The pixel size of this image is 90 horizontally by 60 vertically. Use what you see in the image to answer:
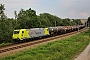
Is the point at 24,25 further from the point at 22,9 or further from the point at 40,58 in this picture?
the point at 40,58

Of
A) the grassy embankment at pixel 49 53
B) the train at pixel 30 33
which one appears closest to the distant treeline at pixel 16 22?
the train at pixel 30 33

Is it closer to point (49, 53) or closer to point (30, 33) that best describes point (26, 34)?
point (30, 33)

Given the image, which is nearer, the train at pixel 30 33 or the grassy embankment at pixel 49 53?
the grassy embankment at pixel 49 53

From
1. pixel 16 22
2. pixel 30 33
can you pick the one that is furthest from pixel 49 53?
pixel 16 22

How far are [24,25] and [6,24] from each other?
16.8 m

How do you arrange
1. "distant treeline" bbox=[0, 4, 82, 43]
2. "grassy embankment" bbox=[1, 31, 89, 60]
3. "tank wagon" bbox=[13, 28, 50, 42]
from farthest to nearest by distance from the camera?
"distant treeline" bbox=[0, 4, 82, 43] → "tank wagon" bbox=[13, 28, 50, 42] → "grassy embankment" bbox=[1, 31, 89, 60]

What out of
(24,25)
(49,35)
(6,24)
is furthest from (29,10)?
(49,35)

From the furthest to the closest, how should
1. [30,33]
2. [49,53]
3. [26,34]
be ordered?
[30,33]
[26,34]
[49,53]

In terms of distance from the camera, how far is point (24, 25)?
8494cm

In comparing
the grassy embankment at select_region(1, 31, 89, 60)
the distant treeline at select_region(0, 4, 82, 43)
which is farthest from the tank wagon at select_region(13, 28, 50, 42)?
the distant treeline at select_region(0, 4, 82, 43)

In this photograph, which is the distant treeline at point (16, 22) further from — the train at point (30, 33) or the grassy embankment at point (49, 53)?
the grassy embankment at point (49, 53)

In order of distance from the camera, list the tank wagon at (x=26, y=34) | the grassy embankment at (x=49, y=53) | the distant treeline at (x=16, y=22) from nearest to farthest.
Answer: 1. the grassy embankment at (x=49, y=53)
2. the tank wagon at (x=26, y=34)
3. the distant treeline at (x=16, y=22)

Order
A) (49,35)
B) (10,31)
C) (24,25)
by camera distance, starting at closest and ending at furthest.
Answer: (49,35) < (10,31) < (24,25)

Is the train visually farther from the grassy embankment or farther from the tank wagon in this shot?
the grassy embankment
